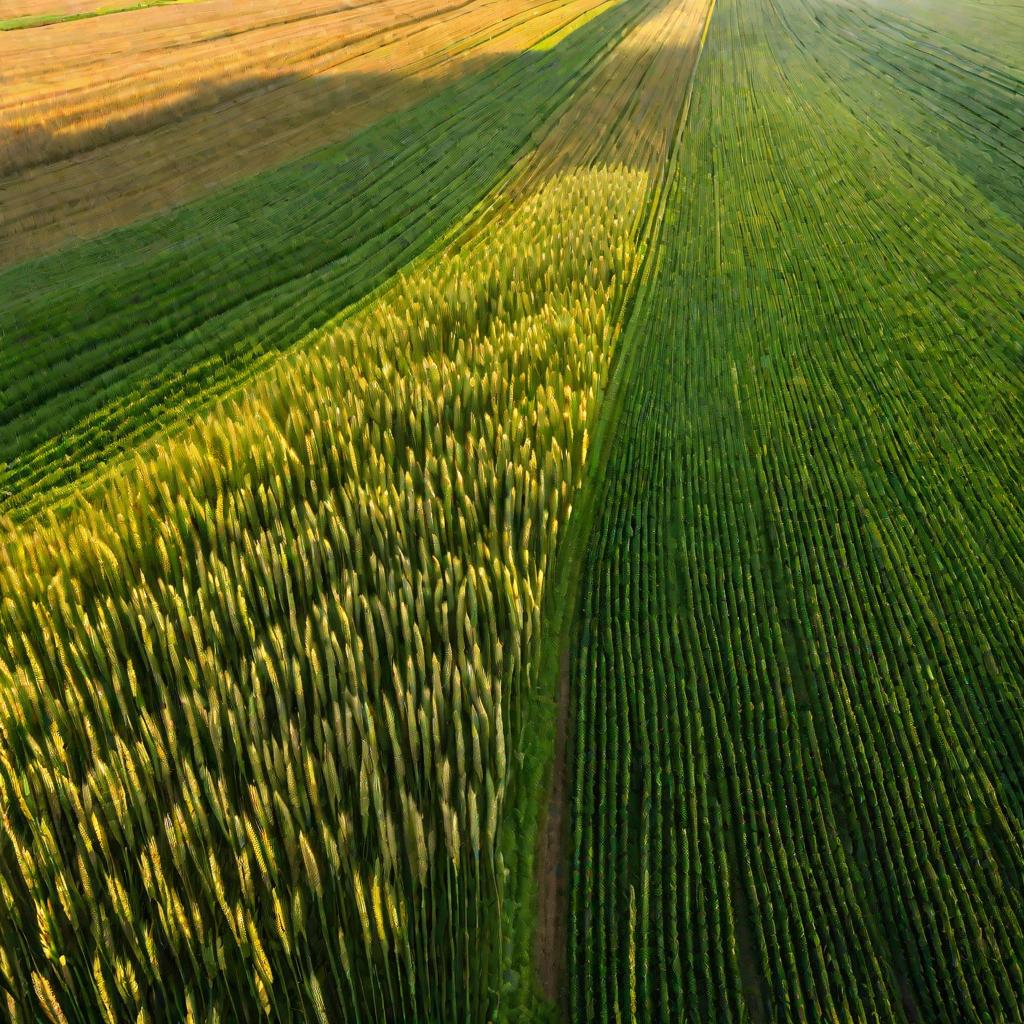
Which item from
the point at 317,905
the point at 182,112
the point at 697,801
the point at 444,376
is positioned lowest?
the point at 697,801

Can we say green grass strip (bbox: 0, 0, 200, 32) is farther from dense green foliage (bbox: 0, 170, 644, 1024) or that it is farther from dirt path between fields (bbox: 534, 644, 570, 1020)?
dirt path between fields (bbox: 534, 644, 570, 1020)

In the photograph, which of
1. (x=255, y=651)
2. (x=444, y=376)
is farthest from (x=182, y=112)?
(x=255, y=651)

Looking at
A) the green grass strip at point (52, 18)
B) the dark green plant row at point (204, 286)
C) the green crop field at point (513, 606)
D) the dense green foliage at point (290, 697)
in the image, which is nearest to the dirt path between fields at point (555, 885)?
the green crop field at point (513, 606)

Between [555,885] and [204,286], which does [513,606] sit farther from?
[204,286]

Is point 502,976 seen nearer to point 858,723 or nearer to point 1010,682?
point 858,723

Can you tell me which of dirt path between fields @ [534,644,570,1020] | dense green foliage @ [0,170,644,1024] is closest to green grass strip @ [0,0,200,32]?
dense green foliage @ [0,170,644,1024]

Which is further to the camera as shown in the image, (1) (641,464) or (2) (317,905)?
(1) (641,464)
